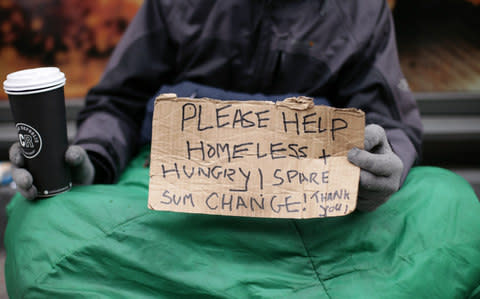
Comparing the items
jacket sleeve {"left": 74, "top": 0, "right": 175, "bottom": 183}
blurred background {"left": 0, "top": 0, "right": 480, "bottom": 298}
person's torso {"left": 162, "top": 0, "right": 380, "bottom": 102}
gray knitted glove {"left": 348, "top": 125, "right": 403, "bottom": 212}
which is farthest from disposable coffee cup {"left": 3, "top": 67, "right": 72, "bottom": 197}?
blurred background {"left": 0, "top": 0, "right": 480, "bottom": 298}

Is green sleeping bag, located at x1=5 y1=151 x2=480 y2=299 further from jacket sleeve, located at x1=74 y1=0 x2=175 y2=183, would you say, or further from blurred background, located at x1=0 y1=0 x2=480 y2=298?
blurred background, located at x1=0 y1=0 x2=480 y2=298

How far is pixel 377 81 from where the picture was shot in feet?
4.58

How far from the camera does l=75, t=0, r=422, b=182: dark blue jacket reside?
141cm

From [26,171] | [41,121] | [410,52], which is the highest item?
[41,121]

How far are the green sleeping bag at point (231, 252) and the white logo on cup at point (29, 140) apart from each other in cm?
12

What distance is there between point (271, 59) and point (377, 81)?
1.00ft

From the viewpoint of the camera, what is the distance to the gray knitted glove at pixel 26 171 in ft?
3.49

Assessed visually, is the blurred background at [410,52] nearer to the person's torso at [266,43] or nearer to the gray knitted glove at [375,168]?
the person's torso at [266,43]

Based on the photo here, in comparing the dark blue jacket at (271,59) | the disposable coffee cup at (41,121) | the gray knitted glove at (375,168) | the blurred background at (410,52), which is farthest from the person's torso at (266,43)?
the blurred background at (410,52)

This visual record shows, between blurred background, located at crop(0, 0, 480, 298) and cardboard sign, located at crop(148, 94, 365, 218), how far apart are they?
1.64 meters

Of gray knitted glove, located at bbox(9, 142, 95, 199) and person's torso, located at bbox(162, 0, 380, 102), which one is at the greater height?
person's torso, located at bbox(162, 0, 380, 102)

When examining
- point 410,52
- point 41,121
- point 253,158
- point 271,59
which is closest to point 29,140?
point 41,121

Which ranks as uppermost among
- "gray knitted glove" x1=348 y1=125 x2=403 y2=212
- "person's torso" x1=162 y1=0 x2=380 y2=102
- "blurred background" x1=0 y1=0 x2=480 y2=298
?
"person's torso" x1=162 y1=0 x2=380 y2=102

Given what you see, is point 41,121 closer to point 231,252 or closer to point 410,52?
point 231,252
